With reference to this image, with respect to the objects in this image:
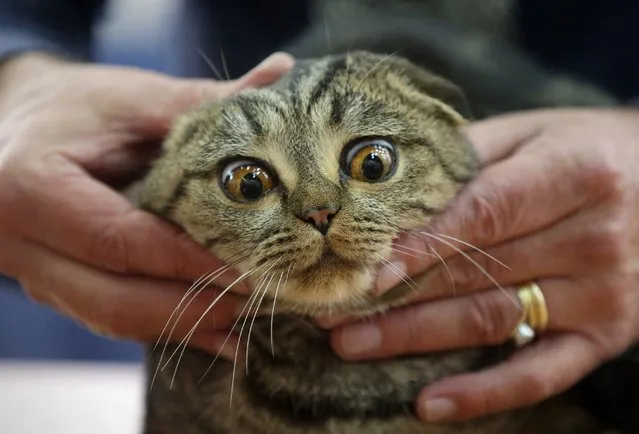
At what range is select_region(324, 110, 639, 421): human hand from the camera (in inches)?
21.1

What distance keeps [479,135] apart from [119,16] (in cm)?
30

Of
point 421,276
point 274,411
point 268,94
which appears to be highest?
point 268,94

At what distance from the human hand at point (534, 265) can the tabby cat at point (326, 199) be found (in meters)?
0.02

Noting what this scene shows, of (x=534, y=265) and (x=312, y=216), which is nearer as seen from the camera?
(x=312, y=216)

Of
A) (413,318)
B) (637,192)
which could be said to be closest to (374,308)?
(413,318)

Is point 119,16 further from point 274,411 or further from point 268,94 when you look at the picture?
point 274,411

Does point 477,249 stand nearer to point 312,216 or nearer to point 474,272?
point 474,272

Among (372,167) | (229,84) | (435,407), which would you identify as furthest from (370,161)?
(435,407)

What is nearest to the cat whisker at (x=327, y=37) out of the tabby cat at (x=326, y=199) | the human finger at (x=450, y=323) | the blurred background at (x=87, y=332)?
the tabby cat at (x=326, y=199)

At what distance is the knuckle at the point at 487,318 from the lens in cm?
55

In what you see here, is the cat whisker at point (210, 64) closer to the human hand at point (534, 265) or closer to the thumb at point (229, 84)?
the thumb at point (229, 84)

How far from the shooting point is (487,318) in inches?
21.7

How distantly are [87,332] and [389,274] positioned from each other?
24 centimetres

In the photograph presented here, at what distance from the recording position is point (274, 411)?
0.53 metres
